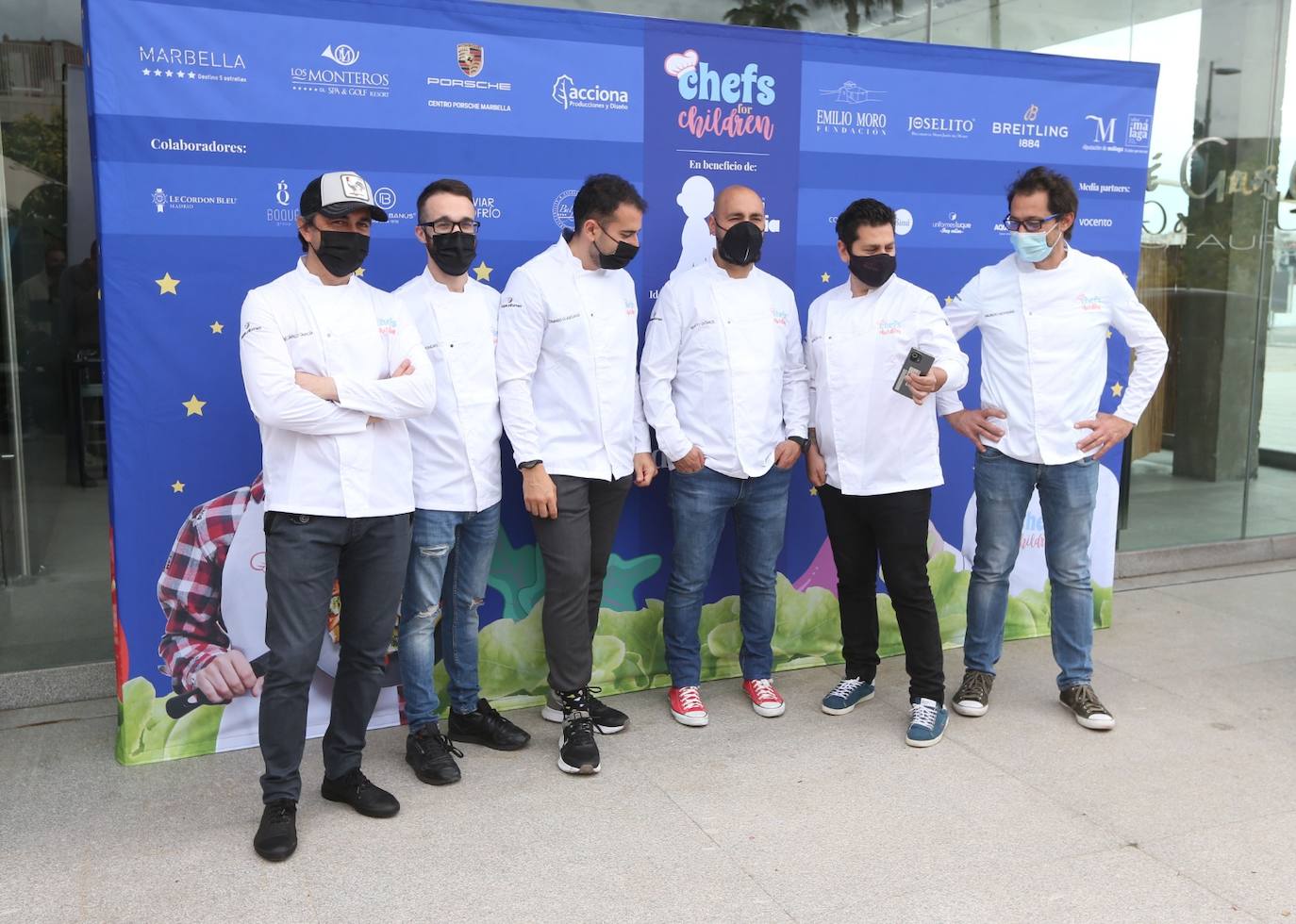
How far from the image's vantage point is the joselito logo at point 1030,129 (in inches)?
176

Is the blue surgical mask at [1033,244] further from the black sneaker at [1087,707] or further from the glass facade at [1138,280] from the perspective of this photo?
the black sneaker at [1087,707]

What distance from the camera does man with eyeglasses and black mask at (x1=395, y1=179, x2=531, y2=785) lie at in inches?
132

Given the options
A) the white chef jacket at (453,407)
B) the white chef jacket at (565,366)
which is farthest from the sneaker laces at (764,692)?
the white chef jacket at (453,407)

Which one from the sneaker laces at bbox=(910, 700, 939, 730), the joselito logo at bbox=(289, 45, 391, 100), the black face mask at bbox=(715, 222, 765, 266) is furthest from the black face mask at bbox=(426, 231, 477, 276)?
the sneaker laces at bbox=(910, 700, 939, 730)

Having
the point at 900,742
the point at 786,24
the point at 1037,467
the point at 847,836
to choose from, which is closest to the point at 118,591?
the point at 847,836

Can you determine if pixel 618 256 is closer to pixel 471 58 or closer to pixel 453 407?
pixel 453 407

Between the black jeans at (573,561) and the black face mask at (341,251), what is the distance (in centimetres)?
91

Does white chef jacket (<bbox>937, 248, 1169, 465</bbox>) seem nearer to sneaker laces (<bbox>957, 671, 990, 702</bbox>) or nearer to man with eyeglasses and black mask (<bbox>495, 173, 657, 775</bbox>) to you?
sneaker laces (<bbox>957, 671, 990, 702</bbox>)

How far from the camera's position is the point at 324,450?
293 centimetres

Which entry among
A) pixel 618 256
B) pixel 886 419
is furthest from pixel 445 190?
pixel 886 419

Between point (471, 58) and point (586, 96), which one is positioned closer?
point (471, 58)

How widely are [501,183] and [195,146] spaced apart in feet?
3.04

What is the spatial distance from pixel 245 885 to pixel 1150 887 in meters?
2.21

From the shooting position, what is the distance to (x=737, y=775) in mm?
3469
